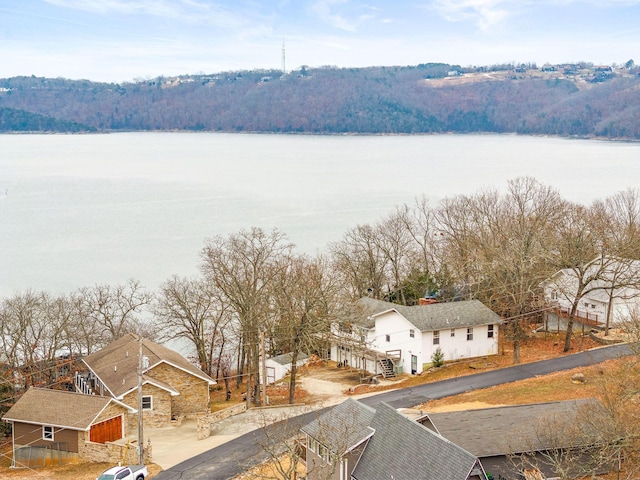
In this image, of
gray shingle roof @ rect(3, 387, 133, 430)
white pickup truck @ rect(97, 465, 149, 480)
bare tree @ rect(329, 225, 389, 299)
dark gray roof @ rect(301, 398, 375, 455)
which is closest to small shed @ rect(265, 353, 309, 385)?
bare tree @ rect(329, 225, 389, 299)

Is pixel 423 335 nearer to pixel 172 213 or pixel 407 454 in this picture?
pixel 407 454

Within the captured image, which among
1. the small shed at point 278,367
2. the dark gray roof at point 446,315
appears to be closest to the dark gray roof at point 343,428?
the dark gray roof at point 446,315

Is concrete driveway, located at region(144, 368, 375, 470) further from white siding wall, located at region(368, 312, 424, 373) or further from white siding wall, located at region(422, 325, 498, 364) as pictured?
white siding wall, located at region(422, 325, 498, 364)

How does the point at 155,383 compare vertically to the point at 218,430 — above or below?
above

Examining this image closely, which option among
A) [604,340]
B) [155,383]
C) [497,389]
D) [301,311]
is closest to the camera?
[155,383]

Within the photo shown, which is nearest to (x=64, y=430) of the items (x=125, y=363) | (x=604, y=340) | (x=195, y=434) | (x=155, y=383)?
(x=155, y=383)

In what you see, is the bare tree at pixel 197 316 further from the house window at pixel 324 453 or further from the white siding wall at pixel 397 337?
the house window at pixel 324 453
